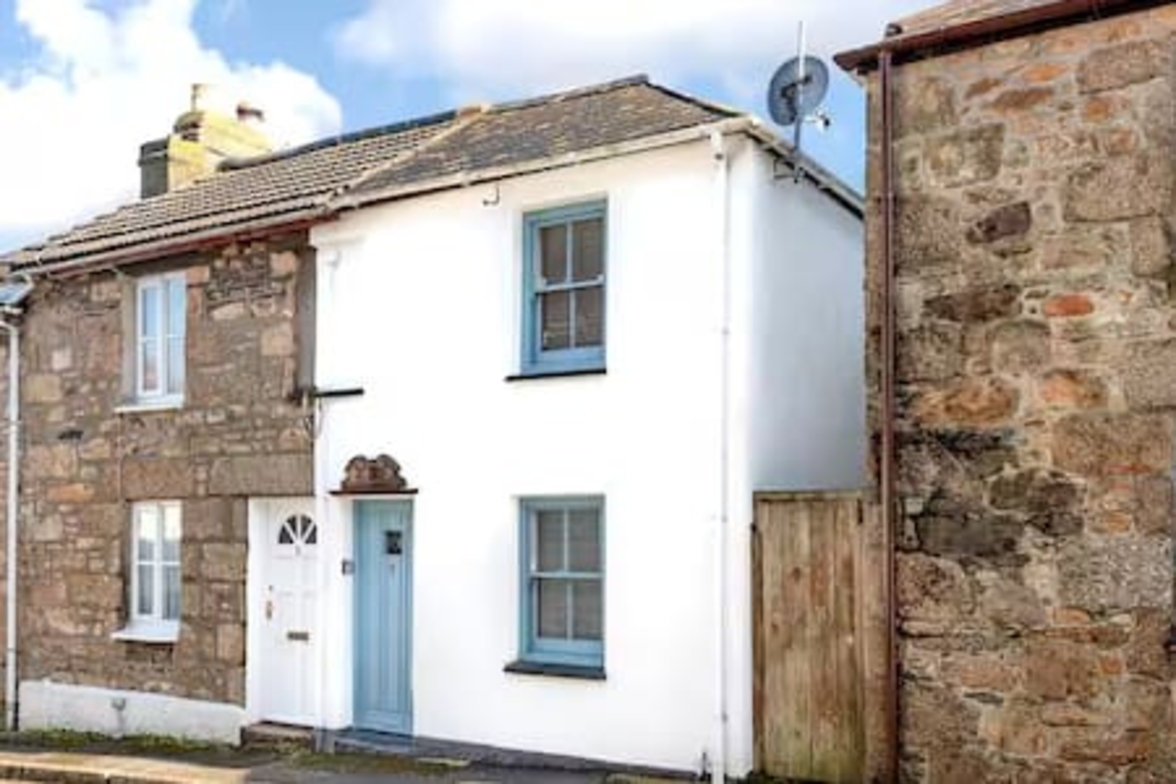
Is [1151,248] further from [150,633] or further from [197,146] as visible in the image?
[197,146]

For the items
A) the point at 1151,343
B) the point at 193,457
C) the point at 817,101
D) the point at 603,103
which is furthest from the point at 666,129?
the point at 193,457

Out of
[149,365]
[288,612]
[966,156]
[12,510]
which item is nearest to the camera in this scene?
[966,156]

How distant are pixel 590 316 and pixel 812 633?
3.11 m

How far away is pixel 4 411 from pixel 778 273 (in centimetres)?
897

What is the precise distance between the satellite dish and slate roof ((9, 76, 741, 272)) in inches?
18.5

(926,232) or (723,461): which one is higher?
(926,232)

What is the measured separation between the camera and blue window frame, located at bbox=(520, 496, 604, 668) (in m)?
10.3

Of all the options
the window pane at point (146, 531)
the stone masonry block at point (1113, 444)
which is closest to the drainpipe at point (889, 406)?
the stone masonry block at point (1113, 444)

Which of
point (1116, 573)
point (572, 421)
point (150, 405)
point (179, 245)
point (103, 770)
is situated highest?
point (179, 245)

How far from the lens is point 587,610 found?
409 inches

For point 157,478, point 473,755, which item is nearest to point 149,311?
point 157,478

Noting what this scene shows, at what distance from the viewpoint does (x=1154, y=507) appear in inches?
308

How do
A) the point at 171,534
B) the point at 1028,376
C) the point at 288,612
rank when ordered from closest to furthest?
the point at 1028,376
the point at 288,612
the point at 171,534

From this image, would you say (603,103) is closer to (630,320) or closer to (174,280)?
(630,320)
